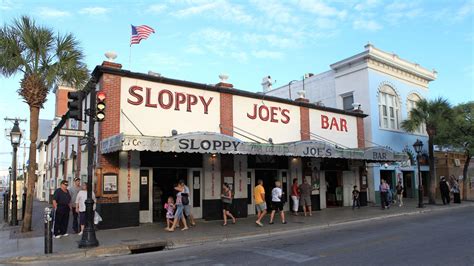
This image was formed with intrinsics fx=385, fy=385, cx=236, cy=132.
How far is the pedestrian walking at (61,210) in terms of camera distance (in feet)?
39.6

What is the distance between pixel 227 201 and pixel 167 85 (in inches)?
204

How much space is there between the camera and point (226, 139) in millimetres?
13844

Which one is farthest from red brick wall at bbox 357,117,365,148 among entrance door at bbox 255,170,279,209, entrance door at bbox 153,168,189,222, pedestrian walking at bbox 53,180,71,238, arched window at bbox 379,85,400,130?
pedestrian walking at bbox 53,180,71,238

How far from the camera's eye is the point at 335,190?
22.2 m

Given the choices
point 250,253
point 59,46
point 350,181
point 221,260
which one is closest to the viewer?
point 221,260

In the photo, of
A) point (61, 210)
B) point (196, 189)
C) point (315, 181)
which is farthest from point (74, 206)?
point (315, 181)

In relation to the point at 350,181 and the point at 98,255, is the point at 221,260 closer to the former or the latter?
the point at 98,255

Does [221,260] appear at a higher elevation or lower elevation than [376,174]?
lower

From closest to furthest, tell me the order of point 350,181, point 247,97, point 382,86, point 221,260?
point 221,260 < point 247,97 < point 350,181 < point 382,86

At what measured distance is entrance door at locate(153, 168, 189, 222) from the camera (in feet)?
50.4

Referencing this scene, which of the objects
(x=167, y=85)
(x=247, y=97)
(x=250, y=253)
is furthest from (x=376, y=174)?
(x=250, y=253)

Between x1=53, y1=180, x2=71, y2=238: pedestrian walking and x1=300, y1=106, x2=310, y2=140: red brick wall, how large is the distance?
38.6 ft

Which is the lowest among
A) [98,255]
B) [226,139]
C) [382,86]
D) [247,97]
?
[98,255]

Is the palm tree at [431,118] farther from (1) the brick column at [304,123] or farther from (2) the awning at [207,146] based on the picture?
(2) the awning at [207,146]
